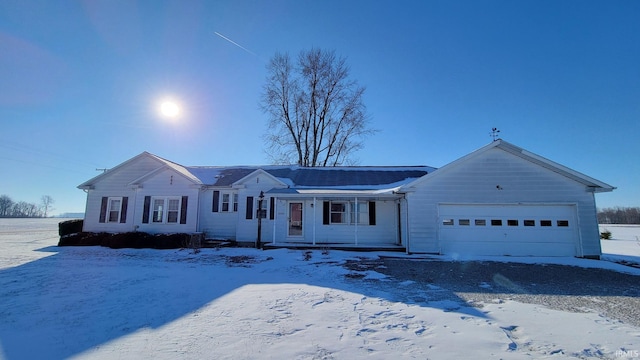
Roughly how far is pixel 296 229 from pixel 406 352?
12035mm

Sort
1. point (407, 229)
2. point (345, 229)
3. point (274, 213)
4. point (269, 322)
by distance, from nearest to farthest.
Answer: point (269, 322) < point (407, 229) < point (345, 229) < point (274, 213)

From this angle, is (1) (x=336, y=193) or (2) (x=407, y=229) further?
(1) (x=336, y=193)

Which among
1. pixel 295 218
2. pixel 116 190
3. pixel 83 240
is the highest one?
pixel 116 190

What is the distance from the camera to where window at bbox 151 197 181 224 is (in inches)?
637

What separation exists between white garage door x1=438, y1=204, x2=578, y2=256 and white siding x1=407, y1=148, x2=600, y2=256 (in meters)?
0.30

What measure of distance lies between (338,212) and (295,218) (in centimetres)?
222

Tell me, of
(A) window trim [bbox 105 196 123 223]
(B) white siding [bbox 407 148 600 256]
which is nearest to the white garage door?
(B) white siding [bbox 407 148 600 256]

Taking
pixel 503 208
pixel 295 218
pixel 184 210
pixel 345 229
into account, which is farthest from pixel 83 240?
pixel 503 208

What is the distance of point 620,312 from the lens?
17.3ft

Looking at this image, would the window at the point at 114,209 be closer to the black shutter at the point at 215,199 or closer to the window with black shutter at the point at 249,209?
the black shutter at the point at 215,199

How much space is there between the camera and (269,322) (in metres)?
4.61

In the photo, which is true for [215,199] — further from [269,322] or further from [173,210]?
[269,322]

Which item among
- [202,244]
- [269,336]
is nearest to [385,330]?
[269,336]

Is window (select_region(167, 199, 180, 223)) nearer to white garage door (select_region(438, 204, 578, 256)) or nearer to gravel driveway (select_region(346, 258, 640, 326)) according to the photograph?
gravel driveway (select_region(346, 258, 640, 326))
